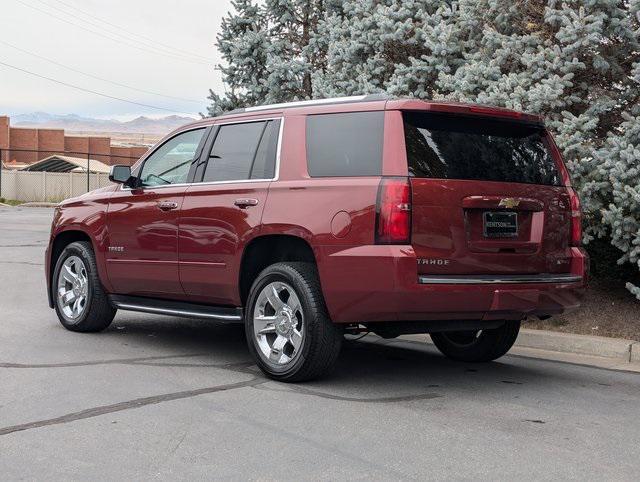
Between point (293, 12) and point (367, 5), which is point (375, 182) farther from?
Result: point (293, 12)

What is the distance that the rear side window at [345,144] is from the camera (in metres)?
6.56

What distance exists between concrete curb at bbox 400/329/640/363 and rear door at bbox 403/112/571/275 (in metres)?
1.64

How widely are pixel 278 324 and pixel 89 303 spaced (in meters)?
2.67

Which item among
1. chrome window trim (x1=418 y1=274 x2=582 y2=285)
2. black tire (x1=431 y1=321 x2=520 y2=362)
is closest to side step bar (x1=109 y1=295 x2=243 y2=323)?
chrome window trim (x1=418 y1=274 x2=582 y2=285)

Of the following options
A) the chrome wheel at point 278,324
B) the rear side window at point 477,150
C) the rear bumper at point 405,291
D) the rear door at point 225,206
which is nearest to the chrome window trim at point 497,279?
the rear bumper at point 405,291

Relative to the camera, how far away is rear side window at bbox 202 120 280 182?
7.32 meters

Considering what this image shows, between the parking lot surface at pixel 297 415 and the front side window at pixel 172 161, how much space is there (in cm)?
146

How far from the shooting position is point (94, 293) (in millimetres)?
8867

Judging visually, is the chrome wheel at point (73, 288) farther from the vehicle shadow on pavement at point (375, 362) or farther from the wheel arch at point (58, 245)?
the vehicle shadow on pavement at point (375, 362)

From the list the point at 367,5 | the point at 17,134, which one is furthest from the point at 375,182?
the point at 17,134

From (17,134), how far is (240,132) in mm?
93641

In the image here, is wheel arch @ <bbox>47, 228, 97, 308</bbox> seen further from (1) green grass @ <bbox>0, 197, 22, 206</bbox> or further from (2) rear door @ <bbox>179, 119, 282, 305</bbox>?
(1) green grass @ <bbox>0, 197, 22, 206</bbox>

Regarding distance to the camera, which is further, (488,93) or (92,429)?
(488,93)

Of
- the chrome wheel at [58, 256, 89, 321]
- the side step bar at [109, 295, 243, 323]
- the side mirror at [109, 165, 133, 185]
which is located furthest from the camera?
the chrome wheel at [58, 256, 89, 321]
